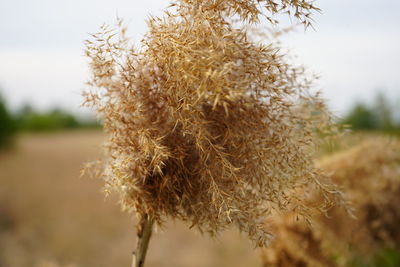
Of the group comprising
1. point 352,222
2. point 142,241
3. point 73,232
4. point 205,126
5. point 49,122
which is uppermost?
point 49,122

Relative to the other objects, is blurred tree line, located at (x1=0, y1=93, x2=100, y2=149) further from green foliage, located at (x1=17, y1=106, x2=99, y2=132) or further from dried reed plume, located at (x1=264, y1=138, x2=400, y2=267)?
dried reed plume, located at (x1=264, y1=138, x2=400, y2=267)

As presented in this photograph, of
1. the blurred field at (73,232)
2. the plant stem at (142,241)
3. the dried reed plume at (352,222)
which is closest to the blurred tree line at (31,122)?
the blurred field at (73,232)

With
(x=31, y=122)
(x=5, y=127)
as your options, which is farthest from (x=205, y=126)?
(x=31, y=122)

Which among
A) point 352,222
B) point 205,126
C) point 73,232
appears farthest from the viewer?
point 73,232

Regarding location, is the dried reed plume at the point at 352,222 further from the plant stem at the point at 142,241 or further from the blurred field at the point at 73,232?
the blurred field at the point at 73,232

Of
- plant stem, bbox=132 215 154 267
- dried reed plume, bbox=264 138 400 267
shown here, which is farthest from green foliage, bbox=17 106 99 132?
plant stem, bbox=132 215 154 267

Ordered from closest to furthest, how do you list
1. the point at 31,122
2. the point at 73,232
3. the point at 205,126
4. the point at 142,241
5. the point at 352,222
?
1. the point at 205,126
2. the point at 142,241
3. the point at 352,222
4. the point at 73,232
5. the point at 31,122

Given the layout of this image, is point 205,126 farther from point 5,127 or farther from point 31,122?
point 31,122
